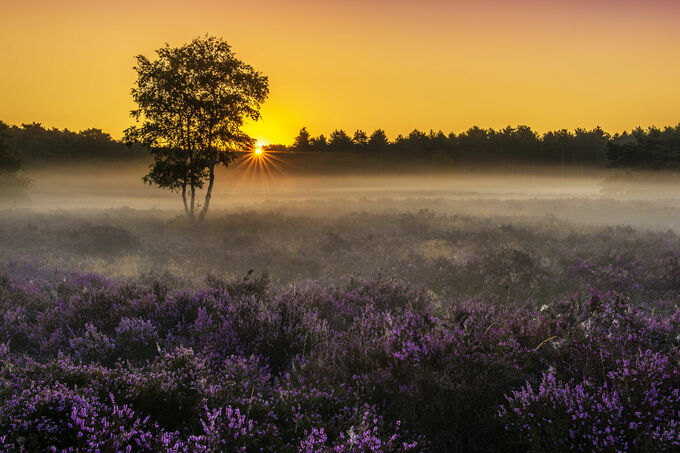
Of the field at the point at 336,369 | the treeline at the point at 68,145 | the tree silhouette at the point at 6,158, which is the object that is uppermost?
the treeline at the point at 68,145

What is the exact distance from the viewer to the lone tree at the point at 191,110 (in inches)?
924

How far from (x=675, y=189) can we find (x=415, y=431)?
61667mm

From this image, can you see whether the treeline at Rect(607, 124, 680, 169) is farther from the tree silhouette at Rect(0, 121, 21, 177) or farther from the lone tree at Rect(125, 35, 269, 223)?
the tree silhouette at Rect(0, 121, 21, 177)

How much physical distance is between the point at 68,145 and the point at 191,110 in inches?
3683

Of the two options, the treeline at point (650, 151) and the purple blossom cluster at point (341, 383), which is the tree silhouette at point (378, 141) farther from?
the purple blossom cluster at point (341, 383)

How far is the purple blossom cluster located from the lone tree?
19123 mm

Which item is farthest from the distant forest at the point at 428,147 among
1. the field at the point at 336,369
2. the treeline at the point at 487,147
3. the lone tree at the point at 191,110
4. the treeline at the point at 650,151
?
the field at the point at 336,369

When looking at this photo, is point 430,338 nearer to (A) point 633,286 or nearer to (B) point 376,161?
(A) point 633,286

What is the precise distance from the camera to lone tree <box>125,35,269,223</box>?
924 inches

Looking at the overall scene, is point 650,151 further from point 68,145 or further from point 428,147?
point 68,145

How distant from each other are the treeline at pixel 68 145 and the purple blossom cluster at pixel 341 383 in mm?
99949

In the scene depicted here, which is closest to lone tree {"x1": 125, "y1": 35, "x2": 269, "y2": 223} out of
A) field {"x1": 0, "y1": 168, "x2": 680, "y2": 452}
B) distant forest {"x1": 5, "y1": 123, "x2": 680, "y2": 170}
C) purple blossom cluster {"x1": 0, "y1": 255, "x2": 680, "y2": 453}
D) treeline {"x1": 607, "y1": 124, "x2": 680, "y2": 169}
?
field {"x1": 0, "y1": 168, "x2": 680, "y2": 452}

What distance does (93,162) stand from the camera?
96.4 m

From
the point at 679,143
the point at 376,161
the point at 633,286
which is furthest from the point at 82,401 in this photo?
the point at 376,161
